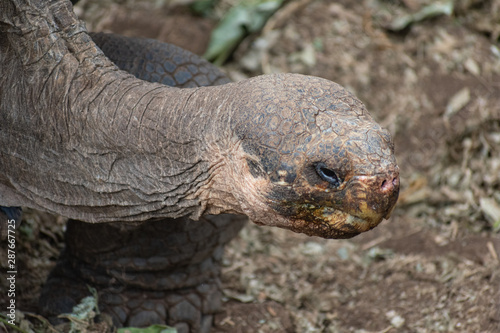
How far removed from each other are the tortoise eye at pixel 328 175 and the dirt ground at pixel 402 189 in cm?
126

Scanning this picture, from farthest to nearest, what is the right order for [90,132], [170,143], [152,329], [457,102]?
[457,102] → [152,329] → [90,132] → [170,143]

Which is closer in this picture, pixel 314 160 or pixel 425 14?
pixel 314 160

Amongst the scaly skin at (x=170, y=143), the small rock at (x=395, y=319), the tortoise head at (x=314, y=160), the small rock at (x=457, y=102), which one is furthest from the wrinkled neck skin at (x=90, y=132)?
the small rock at (x=457, y=102)

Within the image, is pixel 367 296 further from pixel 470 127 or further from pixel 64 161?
pixel 64 161

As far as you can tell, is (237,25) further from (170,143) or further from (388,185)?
(388,185)

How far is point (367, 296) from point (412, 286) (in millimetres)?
204

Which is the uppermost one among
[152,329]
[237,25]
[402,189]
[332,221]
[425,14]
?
[332,221]

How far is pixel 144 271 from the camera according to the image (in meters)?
2.62

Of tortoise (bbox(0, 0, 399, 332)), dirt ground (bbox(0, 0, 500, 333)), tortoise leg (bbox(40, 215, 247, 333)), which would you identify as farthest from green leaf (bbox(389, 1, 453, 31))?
tortoise leg (bbox(40, 215, 247, 333))

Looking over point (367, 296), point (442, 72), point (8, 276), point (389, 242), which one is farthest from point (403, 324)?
point (442, 72)

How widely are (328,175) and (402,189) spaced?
2.16 meters

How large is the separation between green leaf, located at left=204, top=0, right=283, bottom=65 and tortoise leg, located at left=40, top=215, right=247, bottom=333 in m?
1.90

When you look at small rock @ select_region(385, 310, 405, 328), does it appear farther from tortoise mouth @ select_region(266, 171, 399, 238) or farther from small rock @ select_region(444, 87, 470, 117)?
small rock @ select_region(444, 87, 470, 117)

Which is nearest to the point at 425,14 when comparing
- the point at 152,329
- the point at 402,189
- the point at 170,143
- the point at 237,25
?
the point at 237,25
